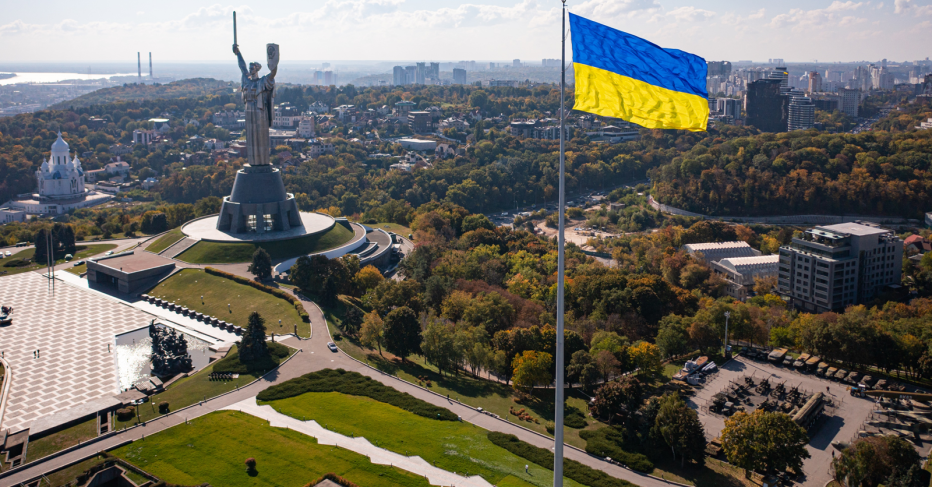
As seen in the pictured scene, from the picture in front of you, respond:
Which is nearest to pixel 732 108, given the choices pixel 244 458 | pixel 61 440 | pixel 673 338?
pixel 673 338

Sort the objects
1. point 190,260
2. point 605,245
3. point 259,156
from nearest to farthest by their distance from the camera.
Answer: point 190,260 → point 259,156 → point 605,245

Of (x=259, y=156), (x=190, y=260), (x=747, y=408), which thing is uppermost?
(x=259, y=156)

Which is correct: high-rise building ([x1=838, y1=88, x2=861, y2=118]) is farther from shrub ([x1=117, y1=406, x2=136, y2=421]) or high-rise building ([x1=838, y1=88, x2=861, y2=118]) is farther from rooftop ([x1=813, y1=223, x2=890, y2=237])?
shrub ([x1=117, y1=406, x2=136, y2=421])

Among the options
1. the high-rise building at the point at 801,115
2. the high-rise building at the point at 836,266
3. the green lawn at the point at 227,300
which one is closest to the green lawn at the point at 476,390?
the green lawn at the point at 227,300

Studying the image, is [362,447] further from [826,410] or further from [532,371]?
[826,410]

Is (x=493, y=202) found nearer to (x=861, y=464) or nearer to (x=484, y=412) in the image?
(x=484, y=412)

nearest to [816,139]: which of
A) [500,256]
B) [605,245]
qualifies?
[605,245]

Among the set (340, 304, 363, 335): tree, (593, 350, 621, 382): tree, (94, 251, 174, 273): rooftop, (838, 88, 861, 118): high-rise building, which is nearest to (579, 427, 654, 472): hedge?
(593, 350, 621, 382): tree
